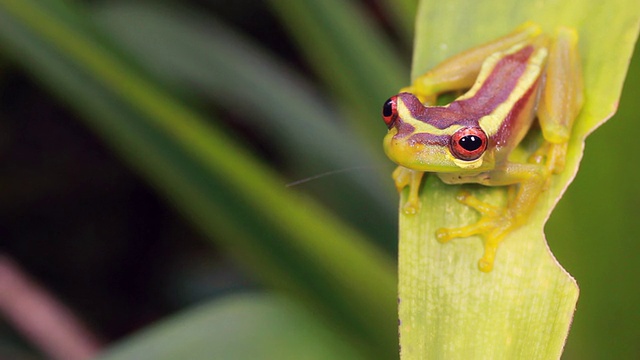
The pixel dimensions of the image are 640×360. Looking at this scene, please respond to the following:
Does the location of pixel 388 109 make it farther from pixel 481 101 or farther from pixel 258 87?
pixel 258 87

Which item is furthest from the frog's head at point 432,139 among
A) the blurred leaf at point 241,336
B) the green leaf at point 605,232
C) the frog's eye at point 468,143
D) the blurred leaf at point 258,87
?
the blurred leaf at point 258,87

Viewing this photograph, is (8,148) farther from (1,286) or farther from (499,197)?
(499,197)

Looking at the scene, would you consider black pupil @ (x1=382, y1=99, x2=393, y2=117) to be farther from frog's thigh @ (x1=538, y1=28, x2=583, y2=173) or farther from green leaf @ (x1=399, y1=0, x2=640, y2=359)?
frog's thigh @ (x1=538, y1=28, x2=583, y2=173)

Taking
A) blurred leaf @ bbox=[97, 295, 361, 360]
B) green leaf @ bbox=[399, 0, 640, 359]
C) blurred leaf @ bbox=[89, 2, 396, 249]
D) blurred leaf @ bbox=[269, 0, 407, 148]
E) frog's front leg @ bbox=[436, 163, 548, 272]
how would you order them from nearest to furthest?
green leaf @ bbox=[399, 0, 640, 359], frog's front leg @ bbox=[436, 163, 548, 272], blurred leaf @ bbox=[97, 295, 361, 360], blurred leaf @ bbox=[269, 0, 407, 148], blurred leaf @ bbox=[89, 2, 396, 249]

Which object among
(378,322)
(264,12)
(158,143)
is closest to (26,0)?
(158,143)

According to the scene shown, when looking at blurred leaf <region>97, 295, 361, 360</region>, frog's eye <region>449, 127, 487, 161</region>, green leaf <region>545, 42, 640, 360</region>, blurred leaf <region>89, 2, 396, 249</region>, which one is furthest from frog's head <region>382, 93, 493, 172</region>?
blurred leaf <region>89, 2, 396, 249</region>

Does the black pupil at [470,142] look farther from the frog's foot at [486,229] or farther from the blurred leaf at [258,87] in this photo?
the blurred leaf at [258,87]

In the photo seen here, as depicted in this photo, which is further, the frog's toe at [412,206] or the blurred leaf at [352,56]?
the blurred leaf at [352,56]

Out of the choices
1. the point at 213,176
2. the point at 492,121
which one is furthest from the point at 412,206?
the point at 213,176
